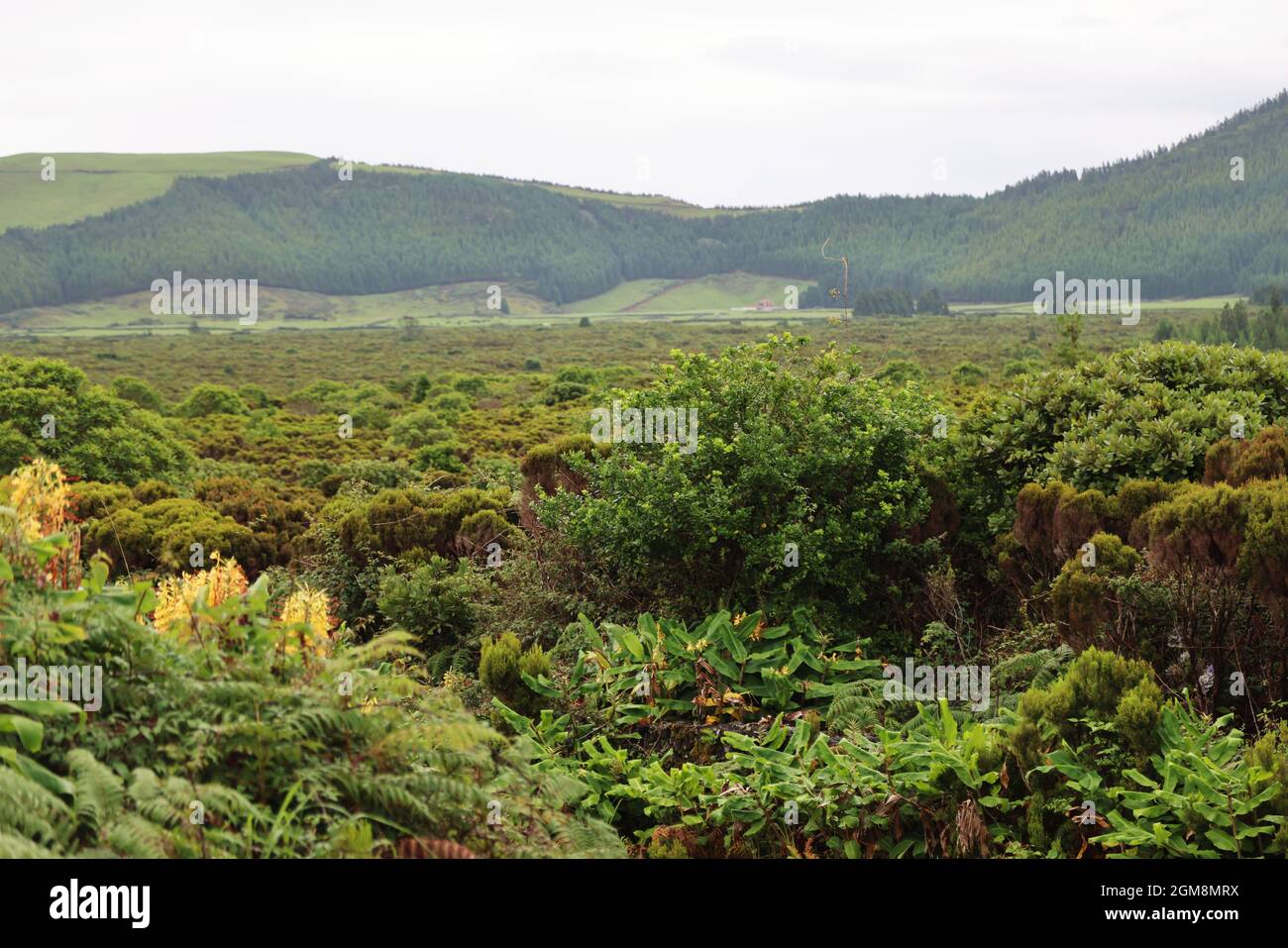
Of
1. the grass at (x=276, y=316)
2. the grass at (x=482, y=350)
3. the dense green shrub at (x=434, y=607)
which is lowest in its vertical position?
the dense green shrub at (x=434, y=607)

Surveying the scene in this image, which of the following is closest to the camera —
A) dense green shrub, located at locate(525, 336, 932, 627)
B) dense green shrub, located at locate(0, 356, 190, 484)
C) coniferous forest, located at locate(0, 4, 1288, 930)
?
coniferous forest, located at locate(0, 4, 1288, 930)

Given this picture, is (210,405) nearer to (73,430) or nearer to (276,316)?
(73,430)

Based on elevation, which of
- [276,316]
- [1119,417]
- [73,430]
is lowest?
[73,430]

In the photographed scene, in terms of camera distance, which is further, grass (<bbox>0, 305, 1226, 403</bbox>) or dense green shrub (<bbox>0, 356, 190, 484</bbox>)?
grass (<bbox>0, 305, 1226, 403</bbox>)

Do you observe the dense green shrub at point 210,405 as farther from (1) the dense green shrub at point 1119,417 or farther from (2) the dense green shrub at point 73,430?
(1) the dense green shrub at point 1119,417

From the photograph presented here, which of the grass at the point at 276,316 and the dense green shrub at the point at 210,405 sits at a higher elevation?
the grass at the point at 276,316

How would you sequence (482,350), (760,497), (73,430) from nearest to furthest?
(760,497) → (73,430) → (482,350)

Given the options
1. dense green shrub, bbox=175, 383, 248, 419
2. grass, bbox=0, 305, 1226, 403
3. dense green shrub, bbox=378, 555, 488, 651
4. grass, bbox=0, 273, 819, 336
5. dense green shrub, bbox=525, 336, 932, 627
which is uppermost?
grass, bbox=0, 273, 819, 336

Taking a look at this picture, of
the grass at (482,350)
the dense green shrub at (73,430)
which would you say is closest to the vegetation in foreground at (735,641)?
the dense green shrub at (73,430)

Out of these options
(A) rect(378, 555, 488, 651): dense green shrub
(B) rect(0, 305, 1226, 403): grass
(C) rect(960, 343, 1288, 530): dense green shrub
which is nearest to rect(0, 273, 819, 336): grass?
(B) rect(0, 305, 1226, 403): grass

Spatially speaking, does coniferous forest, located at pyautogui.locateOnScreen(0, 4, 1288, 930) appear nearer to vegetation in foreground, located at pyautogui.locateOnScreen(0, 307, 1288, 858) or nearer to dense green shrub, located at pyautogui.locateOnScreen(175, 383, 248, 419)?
vegetation in foreground, located at pyautogui.locateOnScreen(0, 307, 1288, 858)

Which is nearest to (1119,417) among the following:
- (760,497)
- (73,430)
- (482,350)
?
(760,497)
